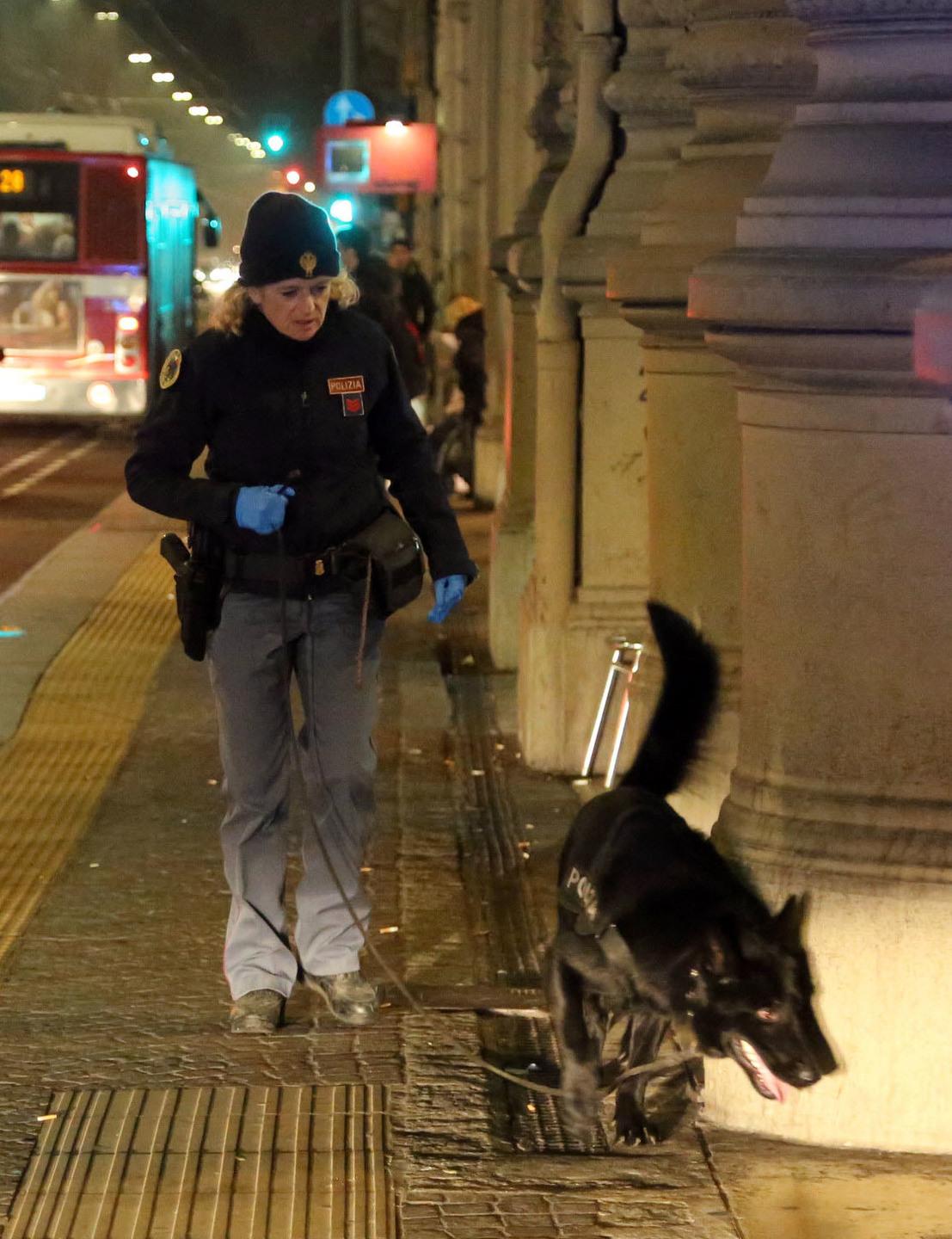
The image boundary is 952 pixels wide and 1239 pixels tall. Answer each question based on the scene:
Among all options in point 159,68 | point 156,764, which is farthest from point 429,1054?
point 159,68

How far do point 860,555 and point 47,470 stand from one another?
1819cm

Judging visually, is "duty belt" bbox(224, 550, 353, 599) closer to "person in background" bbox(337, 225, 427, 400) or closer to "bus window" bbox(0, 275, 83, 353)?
"person in background" bbox(337, 225, 427, 400)

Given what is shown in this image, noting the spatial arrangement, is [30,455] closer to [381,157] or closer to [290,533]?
[381,157]

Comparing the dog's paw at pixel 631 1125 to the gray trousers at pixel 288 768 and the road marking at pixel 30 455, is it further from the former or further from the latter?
the road marking at pixel 30 455

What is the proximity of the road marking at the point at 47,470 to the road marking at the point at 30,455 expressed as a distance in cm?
25

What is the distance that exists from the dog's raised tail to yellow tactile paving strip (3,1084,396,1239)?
983 millimetres

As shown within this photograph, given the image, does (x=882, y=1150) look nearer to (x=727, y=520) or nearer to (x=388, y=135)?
(x=727, y=520)

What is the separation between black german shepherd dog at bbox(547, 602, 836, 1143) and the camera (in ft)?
14.7

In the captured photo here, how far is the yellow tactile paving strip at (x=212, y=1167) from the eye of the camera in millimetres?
4398

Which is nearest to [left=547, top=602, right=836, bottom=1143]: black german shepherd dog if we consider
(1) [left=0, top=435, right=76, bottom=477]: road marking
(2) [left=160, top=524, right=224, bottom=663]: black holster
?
(2) [left=160, top=524, right=224, bottom=663]: black holster

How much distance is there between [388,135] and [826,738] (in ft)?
86.9

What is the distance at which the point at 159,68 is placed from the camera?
80750 millimetres

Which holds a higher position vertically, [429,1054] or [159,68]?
[159,68]

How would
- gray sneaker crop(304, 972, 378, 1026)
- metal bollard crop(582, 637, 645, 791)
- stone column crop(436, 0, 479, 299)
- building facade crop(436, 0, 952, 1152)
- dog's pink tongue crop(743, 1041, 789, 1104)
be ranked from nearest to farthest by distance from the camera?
dog's pink tongue crop(743, 1041, 789, 1104)
building facade crop(436, 0, 952, 1152)
gray sneaker crop(304, 972, 378, 1026)
metal bollard crop(582, 637, 645, 791)
stone column crop(436, 0, 479, 299)
